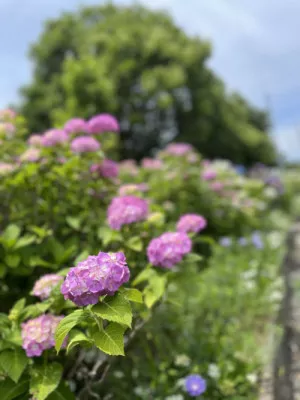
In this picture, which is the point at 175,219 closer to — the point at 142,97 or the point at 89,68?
the point at 89,68

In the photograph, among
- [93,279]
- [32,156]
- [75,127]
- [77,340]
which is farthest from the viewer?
[75,127]

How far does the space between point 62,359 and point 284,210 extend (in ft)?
36.6

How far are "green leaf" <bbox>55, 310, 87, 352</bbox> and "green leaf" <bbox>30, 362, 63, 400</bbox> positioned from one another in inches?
17.1

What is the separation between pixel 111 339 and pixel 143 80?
20.3 meters

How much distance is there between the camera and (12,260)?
2.50 meters

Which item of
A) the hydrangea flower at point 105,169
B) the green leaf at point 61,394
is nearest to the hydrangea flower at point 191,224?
the hydrangea flower at point 105,169

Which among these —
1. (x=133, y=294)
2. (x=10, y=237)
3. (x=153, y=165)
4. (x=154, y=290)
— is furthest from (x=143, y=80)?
(x=133, y=294)

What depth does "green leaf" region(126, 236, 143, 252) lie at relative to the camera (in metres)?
2.45

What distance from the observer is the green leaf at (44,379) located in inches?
74.9

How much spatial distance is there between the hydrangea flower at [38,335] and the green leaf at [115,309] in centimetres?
48

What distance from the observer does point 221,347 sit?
3.38 metres

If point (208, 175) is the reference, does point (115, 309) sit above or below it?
below

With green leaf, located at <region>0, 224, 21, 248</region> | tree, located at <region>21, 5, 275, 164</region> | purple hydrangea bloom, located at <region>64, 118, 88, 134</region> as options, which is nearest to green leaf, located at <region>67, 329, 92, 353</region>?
green leaf, located at <region>0, 224, 21, 248</region>

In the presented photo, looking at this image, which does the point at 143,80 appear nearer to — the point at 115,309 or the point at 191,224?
the point at 191,224
